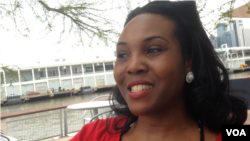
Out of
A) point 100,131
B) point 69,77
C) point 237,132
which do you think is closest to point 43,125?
point 100,131

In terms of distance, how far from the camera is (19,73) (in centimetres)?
309

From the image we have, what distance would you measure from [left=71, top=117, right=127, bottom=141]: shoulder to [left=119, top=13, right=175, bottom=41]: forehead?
416mm

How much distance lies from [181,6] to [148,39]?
0.82 ft

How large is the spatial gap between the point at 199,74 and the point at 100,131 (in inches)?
19.8

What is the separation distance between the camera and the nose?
0.70m

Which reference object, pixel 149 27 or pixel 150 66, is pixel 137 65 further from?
pixel 149 27

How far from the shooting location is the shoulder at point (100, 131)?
906mm

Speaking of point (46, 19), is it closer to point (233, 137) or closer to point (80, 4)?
point (80, 4)

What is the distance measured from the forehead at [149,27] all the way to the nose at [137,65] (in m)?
0.09

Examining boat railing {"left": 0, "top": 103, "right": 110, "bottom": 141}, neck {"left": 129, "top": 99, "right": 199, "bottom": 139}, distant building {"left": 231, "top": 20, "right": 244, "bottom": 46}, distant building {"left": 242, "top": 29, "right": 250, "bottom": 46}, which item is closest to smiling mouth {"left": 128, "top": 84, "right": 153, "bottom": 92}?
neck {"left": 129, "top": 99, "right": 199, "bottom": 139}

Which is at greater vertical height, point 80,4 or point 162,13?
point 80,4

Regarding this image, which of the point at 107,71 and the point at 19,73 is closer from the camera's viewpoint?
the point at 19,73

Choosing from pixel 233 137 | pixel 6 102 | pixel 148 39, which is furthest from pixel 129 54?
pixel 6 102

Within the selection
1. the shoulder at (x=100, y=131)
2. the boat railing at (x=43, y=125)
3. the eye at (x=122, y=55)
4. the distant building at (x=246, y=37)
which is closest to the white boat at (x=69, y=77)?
the boat railing at (x=43, y=125)
